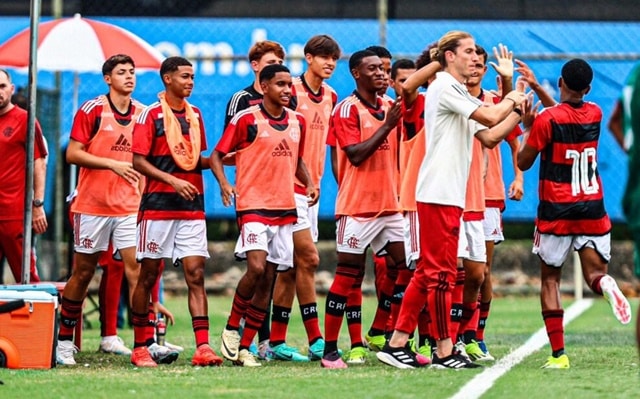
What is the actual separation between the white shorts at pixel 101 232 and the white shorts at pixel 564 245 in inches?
124

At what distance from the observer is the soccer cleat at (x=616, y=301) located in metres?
9.73

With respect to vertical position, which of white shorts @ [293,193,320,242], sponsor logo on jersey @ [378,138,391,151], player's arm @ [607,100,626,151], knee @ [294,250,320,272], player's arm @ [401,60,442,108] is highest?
player's arm @ [401,60,442,108]

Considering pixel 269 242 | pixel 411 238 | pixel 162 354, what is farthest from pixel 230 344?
pixel 411 238

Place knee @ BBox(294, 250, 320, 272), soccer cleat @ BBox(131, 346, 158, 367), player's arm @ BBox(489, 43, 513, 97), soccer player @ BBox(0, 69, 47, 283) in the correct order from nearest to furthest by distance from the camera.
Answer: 1. player's arm @ BBox(489, 43, 513, 97)
2. soccer cleat @ BBox(131, 346, 158, 367)
3. knee @ BBox(294, 250, 320, 272)
4. soccer player @ BBox(0, 69, 47, 283)

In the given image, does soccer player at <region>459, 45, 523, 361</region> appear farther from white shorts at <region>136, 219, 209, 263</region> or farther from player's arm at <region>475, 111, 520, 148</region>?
white shorts at <region>136, 219, 209, 263</region>

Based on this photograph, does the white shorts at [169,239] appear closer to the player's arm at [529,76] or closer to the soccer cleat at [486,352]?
the soccer cleat at [486,352]

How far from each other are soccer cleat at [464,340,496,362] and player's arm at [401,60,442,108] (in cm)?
204

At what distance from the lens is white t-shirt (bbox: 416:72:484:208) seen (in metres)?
9.63

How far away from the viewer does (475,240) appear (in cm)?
1084

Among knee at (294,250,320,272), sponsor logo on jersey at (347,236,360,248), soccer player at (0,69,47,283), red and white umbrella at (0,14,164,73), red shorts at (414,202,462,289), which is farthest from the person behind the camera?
red and white umbrella at (0,14,164,73)

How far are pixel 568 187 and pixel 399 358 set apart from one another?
1608mm

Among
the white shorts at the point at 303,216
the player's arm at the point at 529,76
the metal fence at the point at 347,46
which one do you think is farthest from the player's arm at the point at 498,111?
the metal fence at the point at 347,46

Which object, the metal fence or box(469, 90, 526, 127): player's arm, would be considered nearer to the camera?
box(469, 90, 526, 127): player's arm

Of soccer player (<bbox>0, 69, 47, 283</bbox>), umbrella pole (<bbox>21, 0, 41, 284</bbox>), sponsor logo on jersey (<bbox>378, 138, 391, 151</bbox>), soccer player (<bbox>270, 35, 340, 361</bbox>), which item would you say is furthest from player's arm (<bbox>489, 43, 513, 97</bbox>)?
soccer player (<bbox>0, 69, 47, 283</bbox>)
